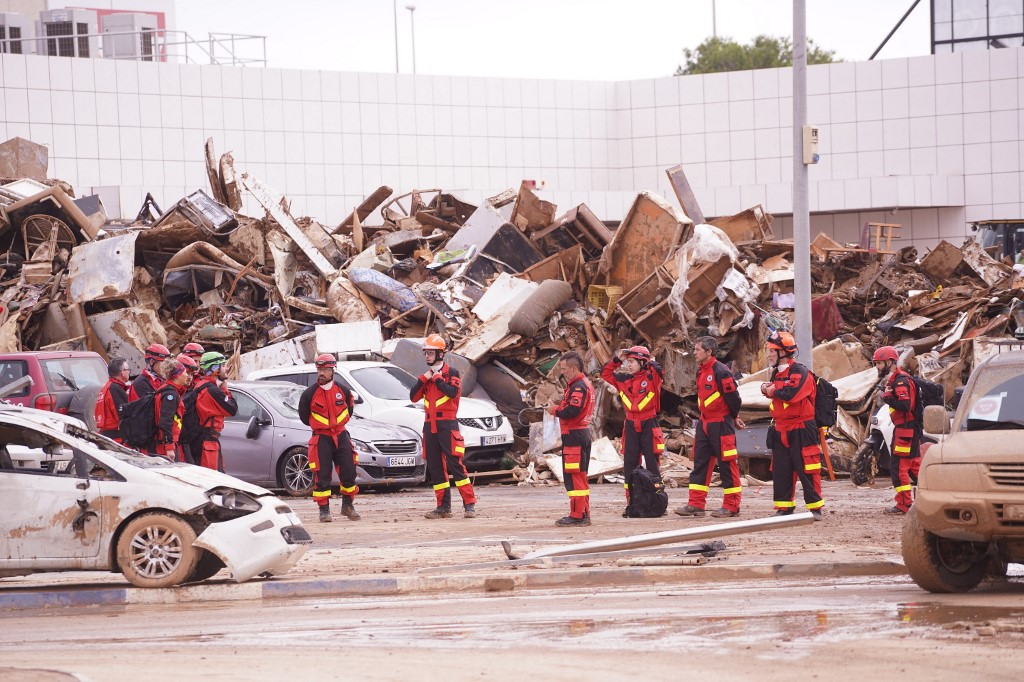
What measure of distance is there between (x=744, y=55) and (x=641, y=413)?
228 feet

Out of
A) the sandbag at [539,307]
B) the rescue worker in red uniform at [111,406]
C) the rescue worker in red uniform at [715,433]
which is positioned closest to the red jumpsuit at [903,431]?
the rescue worker in red uniform at [715,433]

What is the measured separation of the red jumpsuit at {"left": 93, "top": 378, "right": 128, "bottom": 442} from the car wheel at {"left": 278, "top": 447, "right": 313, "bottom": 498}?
341 centimetres

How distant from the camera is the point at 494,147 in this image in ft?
134

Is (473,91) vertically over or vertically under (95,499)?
over

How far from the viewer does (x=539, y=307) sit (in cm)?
2252

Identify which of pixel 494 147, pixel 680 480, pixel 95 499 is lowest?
pixel 680 480

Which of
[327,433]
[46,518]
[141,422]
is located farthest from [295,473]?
[46,518]

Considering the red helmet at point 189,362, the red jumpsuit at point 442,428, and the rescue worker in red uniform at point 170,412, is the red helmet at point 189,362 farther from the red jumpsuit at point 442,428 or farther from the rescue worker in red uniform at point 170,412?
the red jumpsuit at point 442,428

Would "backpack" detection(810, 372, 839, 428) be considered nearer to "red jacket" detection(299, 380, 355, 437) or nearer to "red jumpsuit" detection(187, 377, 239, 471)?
"red jacket" detection(299, 380, 355, 437)

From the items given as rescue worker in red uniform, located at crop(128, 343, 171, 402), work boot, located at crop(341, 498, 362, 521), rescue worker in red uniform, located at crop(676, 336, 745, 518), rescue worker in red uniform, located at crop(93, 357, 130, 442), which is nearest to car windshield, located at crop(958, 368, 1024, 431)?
rescue worker in red uniform, located at crop(676, 336, 745, 518)

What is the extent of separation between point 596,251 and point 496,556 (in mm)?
14276

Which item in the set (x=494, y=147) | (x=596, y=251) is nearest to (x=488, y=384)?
(x=596, y=251)

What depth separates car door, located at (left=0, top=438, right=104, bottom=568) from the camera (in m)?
10.3

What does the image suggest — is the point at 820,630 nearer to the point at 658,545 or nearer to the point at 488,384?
the point at 658,545
